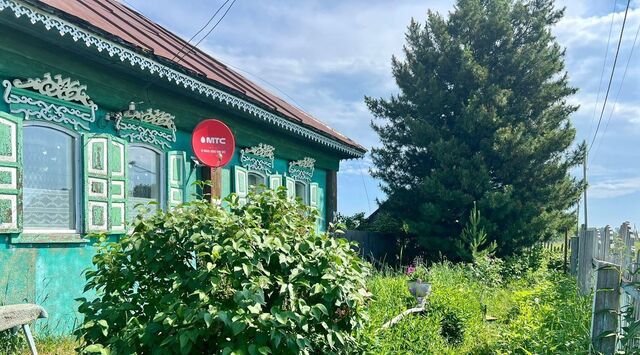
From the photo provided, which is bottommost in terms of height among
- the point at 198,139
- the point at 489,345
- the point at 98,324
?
the point at 489,345

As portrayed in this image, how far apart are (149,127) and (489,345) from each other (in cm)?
473

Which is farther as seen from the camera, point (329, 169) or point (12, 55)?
point (329, 169)

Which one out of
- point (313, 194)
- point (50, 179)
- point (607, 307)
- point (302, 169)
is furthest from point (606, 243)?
point (313, 194)

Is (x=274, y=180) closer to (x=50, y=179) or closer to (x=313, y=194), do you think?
(x=313, y=194)

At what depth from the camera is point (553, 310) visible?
5.02m

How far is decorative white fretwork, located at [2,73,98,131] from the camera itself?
173 inches

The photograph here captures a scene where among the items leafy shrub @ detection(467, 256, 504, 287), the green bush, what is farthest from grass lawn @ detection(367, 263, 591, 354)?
leafy shrub @ detection(467, 256, 504, 287)

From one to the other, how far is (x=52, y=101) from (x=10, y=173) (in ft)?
2.79

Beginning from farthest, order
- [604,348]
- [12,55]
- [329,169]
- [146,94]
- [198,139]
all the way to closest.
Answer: [329,169]
[198,139]
[146,94]
[12,55]
[604,348]

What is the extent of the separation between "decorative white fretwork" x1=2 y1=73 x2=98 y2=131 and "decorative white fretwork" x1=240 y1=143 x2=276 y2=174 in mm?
2976

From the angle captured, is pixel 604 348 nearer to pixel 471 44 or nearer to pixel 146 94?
pixel 146 94

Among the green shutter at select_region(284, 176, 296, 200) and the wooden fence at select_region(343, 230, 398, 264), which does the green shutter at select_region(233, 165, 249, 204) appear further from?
the wooden fence at select_region(343, 230, 398, 264)

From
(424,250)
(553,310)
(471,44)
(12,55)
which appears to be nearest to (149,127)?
(12,55)

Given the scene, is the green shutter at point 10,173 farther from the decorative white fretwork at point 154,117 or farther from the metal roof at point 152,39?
the decorative white fretwork at point 154,117
